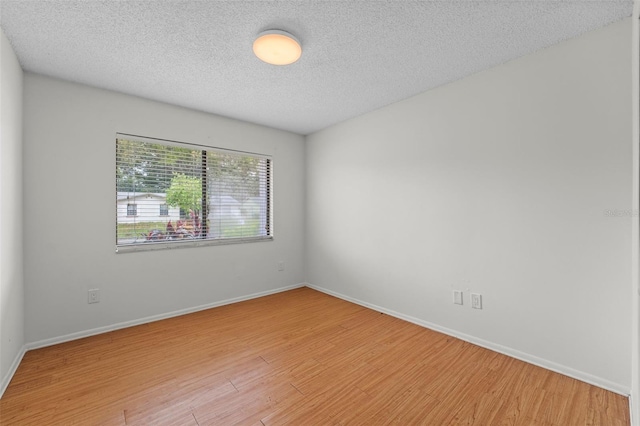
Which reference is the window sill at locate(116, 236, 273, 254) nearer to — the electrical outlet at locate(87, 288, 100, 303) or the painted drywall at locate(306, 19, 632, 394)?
the electrical outlet at locate(87, 288, 100, 303)

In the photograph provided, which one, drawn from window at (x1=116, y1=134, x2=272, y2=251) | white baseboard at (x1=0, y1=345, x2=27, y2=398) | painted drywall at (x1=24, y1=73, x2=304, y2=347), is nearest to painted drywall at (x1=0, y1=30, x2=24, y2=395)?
white baseboard at (x1=0, y1=345, x2=27, y2=398)

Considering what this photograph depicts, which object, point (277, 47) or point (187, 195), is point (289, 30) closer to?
point (277, 47)

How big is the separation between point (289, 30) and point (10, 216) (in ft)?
8.03

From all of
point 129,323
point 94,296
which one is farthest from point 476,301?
point 94,296

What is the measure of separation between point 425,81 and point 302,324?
276 centimetres

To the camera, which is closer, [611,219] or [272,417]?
[272,417]

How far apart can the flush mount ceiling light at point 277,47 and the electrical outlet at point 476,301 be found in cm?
253

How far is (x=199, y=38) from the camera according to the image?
198cm

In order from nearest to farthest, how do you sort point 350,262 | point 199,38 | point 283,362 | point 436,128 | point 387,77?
point 199,38 < point 283,362 < point 387,77 < point 436,128 < point 350,262

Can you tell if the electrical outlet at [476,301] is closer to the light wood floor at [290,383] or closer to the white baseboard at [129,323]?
the light wood floor at [290,383]

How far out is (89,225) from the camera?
106 inches

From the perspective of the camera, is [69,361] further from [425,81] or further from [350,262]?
[425,81]

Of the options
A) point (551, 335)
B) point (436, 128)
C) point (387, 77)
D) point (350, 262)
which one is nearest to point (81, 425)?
point (350, 262)

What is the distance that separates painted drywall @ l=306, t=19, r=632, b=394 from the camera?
6.11ft
